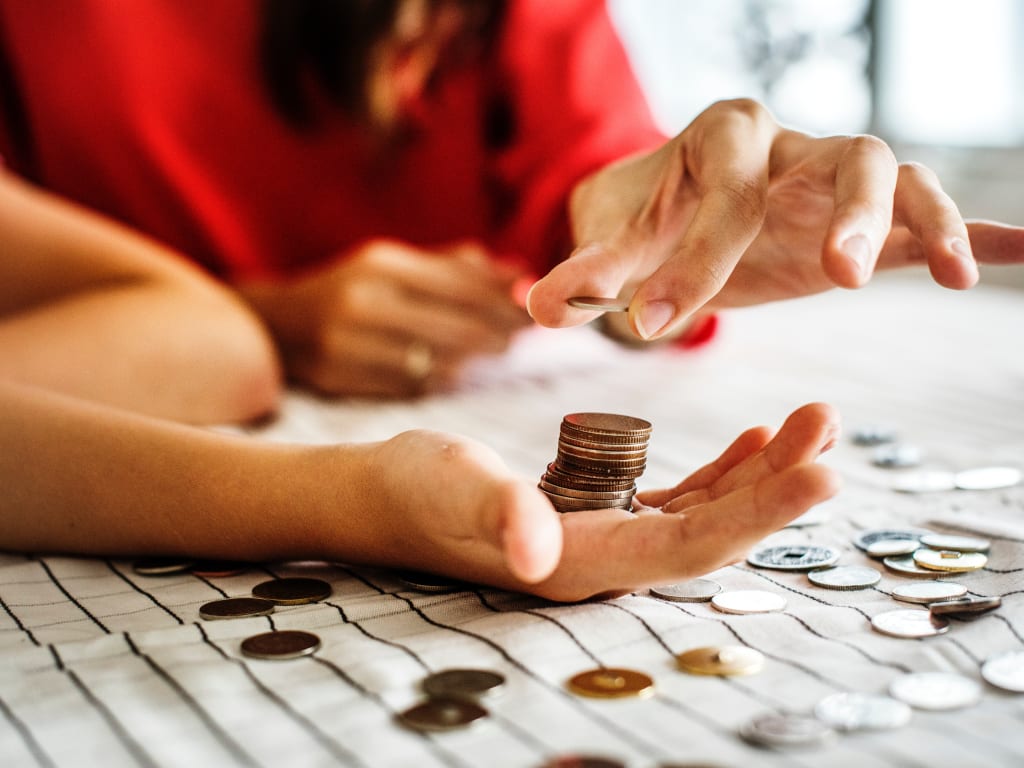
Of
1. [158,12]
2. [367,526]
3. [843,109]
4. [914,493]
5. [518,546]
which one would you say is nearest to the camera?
[518,546]

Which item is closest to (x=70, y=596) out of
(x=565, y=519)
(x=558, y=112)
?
(x=565, y=519)

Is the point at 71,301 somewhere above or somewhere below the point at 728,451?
above

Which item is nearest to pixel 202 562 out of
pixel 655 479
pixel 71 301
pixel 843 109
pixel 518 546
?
pixel 518 546

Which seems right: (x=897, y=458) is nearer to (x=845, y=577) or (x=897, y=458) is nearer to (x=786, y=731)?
(x=845, y=577)

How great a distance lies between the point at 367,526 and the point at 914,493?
59 cm

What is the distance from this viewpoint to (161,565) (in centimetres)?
82

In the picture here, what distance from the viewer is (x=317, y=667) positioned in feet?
2.03

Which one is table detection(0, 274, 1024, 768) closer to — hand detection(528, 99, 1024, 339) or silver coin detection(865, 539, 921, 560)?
silver coin detection(865, 539, 921, 560)

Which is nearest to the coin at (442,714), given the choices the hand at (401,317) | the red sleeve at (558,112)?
the hand at (401,317)

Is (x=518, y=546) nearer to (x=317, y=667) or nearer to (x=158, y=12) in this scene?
(x=317, y=667)

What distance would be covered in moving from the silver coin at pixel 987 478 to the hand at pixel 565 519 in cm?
38

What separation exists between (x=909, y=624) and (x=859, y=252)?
0.25m

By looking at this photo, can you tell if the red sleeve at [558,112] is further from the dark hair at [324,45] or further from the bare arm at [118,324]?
the bare arm at [118,324]

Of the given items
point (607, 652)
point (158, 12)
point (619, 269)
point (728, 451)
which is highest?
point (158, 12)
